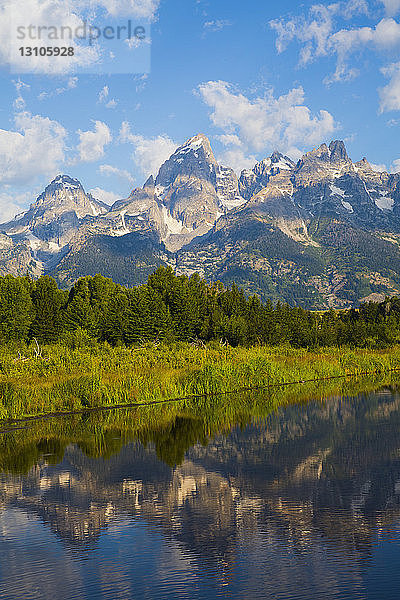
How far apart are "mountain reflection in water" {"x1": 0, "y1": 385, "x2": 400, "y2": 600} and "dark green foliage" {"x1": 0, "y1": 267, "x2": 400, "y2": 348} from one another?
2081 inches

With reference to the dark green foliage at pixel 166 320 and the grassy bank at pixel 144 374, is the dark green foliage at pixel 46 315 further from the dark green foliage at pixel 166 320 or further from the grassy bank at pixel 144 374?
the grassy bank at pixel 144 374

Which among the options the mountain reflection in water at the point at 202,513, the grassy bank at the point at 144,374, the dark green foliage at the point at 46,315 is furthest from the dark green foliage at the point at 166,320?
the mountain reflection in water at the point at 202,513

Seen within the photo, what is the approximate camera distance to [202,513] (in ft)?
63.7

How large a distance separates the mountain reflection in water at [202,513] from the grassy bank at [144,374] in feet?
22.4

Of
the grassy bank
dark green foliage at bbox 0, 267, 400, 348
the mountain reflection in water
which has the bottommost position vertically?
the mountain reflection in water

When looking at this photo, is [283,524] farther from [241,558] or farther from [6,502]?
[6,502]

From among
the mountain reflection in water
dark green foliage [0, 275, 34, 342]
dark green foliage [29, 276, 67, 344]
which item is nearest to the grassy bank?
the mountain reflection in water

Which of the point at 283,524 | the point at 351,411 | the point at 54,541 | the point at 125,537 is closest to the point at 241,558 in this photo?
the point at 283,524

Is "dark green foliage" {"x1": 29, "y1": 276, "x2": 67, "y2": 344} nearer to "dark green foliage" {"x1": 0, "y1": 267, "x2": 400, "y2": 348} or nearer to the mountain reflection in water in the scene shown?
"dark green foliage" {"x1": 0, "y1": 267, "x2": 400, "y2": 348}

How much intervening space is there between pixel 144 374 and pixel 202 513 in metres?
29.7

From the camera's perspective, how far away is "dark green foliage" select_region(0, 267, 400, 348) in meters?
90.1

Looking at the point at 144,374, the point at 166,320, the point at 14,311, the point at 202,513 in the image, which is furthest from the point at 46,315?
the point at 202,513

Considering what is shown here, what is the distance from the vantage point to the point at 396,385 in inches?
2197

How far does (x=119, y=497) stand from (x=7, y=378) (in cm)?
2433
